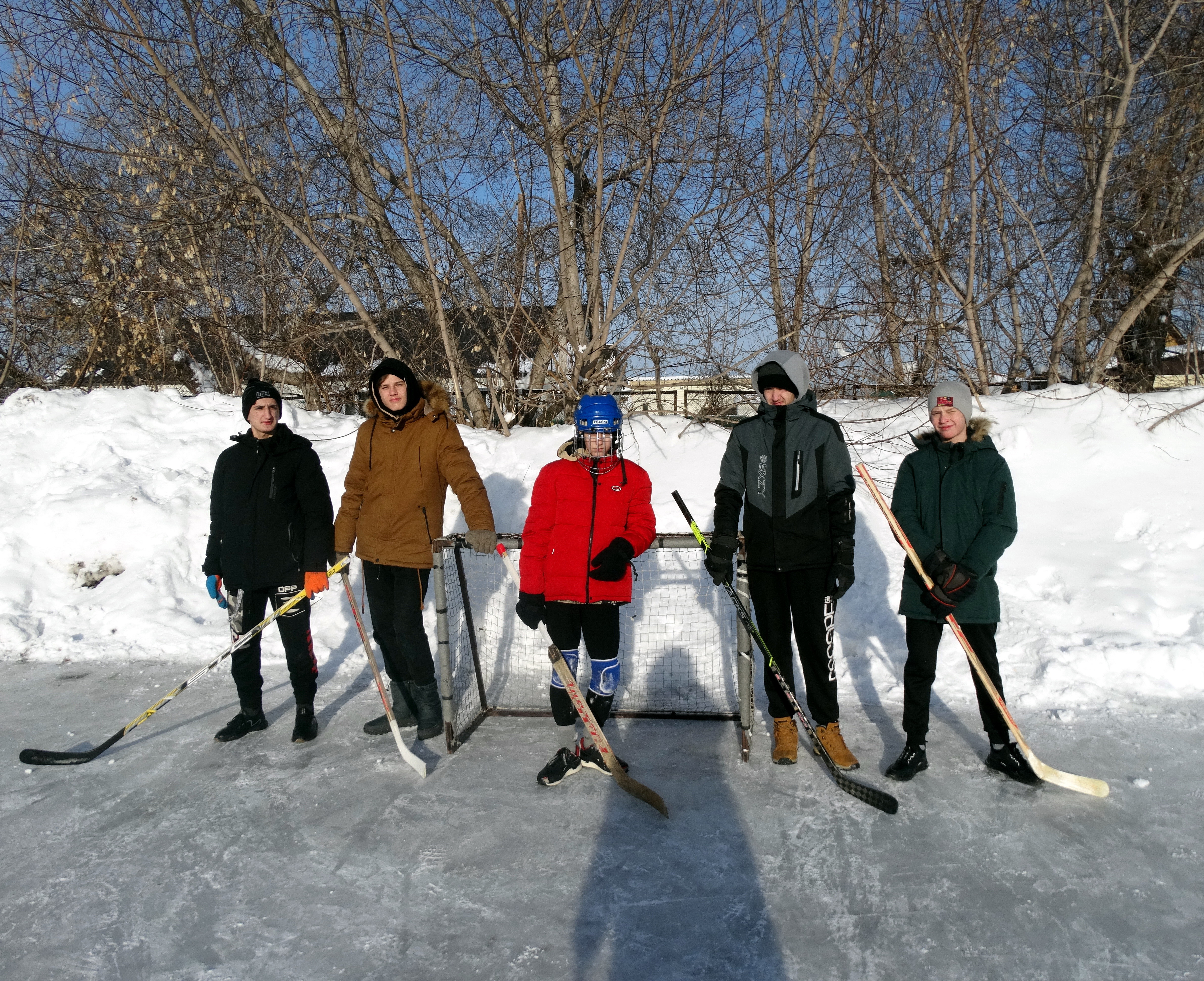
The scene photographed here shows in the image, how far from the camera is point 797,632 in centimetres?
309

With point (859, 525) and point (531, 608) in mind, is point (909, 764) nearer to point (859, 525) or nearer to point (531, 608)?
point (531, 608)

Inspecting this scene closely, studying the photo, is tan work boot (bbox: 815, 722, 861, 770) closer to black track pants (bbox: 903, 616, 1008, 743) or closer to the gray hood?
black track pants (bbox: 903, 616, 1008, 743)

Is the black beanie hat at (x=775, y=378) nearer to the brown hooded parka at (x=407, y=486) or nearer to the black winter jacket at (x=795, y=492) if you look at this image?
the black winter jacket at (x=795, y=492)

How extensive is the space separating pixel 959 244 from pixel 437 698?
618 cm

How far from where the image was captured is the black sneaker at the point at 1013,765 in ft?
9.47

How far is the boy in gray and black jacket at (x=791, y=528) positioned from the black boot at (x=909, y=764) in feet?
0.47

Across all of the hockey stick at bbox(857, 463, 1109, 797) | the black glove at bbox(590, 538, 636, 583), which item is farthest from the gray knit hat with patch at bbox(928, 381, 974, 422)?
the black glove at bbox(590, 538, 636, 583)

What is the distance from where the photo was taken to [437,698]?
11.7 feet

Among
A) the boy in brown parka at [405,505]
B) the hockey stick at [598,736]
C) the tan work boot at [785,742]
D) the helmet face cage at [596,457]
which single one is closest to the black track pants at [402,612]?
the boy in brown parka at [405,505]

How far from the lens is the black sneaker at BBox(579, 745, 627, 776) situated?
306 centimetres

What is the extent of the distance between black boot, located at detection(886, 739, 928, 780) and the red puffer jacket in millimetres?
1209

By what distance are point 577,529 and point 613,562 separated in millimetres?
230

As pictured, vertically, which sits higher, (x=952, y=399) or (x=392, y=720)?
(x=952, y=399)

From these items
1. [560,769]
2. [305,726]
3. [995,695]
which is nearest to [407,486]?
[305,726]
